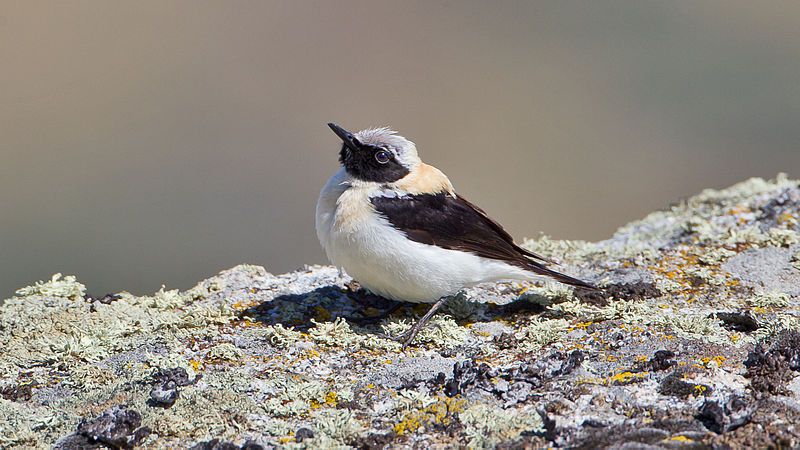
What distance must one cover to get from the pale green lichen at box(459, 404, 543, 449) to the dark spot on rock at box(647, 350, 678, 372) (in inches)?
37.9

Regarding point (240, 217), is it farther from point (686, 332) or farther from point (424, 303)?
point (686, 332)

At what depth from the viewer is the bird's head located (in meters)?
7.34

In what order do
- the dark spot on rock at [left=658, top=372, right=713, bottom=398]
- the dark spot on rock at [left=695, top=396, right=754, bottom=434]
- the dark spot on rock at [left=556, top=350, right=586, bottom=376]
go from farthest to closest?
the dark spot on rock at [left=556, top=350, right=586, bottom=376] → the dark spot on rock at [left=658, top=372, right=713, bottom=398] → the dark spot on rock at [left=695, top=396, right=754, bottom=434]

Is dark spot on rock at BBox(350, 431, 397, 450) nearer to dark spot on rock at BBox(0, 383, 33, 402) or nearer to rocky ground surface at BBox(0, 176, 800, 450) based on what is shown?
rocky ground surface at BBox(0, 176, 800, 450)

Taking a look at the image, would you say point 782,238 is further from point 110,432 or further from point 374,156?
point 110,432

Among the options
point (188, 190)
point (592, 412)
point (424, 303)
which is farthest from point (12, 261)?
point (592, 412)

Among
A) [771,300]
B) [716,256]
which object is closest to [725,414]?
[771,300]

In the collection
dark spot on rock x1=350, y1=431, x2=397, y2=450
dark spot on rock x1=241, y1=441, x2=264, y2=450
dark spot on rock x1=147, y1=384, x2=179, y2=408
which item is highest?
dark spot on rock x1=147, y1=384, x2=179, y2=408

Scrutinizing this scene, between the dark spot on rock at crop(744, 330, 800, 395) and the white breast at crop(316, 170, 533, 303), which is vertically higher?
the white breast at crop(316, 170, 533, 303)

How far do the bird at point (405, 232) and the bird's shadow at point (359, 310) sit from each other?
225 mm

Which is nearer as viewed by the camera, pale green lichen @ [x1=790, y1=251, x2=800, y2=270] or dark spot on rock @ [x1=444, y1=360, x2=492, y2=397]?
dark spot on rock @ [x1=444, y1=360, x2=492, y2=397]

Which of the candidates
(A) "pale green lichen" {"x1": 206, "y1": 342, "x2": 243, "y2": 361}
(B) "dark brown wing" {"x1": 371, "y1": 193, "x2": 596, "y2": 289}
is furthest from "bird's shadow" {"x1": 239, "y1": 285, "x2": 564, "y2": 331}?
(A) "pale green lichen" {"x1": 206, "y1": 342, "x2": 243, "y2": 361}

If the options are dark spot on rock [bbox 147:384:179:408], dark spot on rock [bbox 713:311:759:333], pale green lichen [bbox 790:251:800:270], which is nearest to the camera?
dark spot on rock [bbox 147:384:179:408]

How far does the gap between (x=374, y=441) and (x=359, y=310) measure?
8.45 feet
